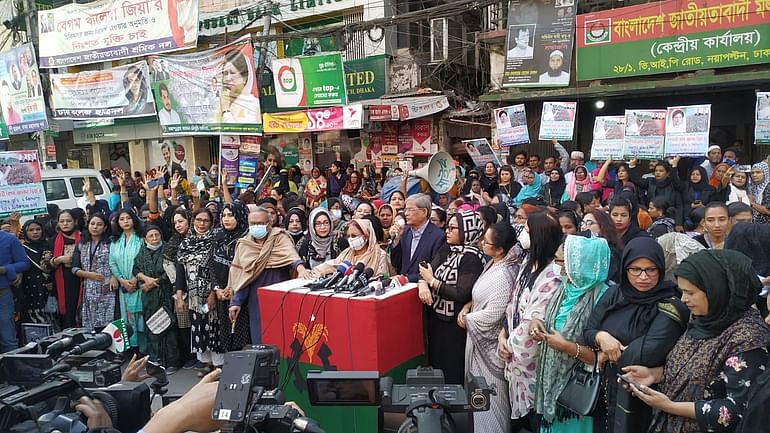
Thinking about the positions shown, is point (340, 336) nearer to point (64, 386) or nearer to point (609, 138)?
point (64, 386)

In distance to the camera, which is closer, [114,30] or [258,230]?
[258,230]

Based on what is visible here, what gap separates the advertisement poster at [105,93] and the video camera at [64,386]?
8068mm

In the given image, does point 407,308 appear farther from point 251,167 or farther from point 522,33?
point 522,33

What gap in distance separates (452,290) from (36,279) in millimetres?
4684

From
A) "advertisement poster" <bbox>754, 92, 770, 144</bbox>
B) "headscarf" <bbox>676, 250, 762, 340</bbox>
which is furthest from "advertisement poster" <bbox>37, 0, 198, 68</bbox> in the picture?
"headscarf" <bbox>676, 250, 762, 340</bbox>

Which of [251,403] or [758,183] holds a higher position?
[758,183]

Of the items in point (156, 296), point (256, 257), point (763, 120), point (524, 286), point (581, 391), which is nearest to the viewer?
point (581, 391)

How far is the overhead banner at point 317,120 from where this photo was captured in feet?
38.1

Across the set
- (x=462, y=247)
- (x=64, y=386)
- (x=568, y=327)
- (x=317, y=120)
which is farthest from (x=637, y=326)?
(x=317, y=120)

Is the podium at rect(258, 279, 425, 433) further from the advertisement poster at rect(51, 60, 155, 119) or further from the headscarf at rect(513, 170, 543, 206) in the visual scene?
the advertisement poster at rect(51, 60, 155, 119)

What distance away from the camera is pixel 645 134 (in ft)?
23.4

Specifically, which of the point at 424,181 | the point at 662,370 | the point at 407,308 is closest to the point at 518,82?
the point at 424,181

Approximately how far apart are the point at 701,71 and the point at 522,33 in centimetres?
325

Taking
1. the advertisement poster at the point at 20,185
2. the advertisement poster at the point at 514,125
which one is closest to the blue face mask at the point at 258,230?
the advertisement poster at the point at 20,185
